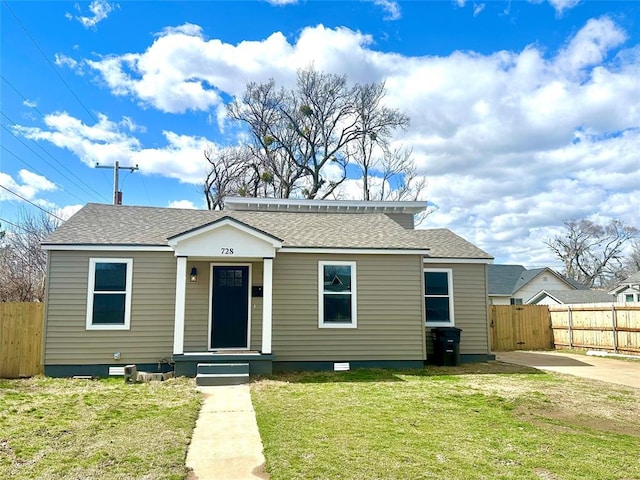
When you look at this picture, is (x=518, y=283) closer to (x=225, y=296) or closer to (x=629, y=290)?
(x=629, y=290)

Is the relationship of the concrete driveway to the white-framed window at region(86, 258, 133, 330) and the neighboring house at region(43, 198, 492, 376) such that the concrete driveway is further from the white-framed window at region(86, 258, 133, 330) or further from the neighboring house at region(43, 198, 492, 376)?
the white-framed window at region(86, 258, 133, 330)

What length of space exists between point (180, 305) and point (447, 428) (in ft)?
21.1

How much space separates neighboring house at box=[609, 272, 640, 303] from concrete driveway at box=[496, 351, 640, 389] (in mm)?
17046

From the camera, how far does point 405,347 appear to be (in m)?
11.3

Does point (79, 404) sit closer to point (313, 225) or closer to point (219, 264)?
point (219, 264)

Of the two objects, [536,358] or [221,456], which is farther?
[536,358]

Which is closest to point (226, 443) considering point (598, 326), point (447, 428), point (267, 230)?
point (447, 428)

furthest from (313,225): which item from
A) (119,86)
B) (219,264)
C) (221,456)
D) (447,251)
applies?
(119,86)

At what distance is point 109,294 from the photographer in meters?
10.5

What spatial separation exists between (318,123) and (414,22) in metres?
16.1

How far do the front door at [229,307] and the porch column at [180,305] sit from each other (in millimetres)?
919

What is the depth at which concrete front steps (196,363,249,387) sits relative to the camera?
934 centimetres

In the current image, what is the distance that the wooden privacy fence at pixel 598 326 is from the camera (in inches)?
583

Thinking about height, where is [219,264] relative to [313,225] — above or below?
below
